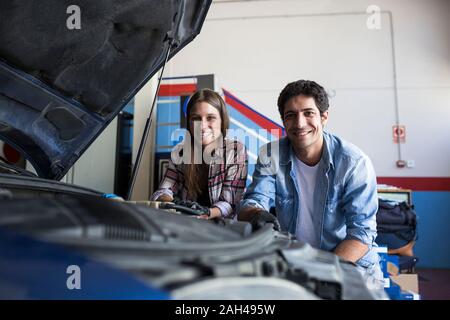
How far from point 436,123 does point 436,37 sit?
1.17 meters

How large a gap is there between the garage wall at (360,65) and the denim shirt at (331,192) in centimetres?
320

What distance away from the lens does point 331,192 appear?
138cm

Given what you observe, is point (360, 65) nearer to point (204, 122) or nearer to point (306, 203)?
point (204, 122)

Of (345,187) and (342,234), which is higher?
(345,187)

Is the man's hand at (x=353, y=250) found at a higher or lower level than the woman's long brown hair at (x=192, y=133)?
lower

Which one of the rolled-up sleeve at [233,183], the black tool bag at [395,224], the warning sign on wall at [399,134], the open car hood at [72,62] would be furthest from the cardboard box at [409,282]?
the warning sign on wall at [399,134]

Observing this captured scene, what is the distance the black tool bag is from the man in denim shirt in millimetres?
1875

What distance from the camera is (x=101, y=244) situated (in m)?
0.42

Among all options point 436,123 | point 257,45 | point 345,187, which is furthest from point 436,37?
point 345,187

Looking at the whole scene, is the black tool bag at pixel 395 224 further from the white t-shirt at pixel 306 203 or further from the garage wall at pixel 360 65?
the white t-shirt at pixel 306 203

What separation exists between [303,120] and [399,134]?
3.57 meters

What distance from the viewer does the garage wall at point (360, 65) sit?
4.27 metres
